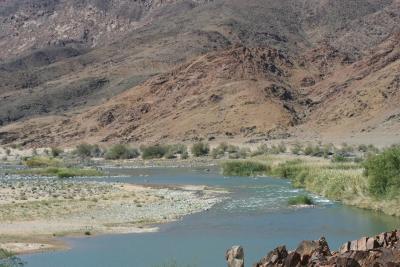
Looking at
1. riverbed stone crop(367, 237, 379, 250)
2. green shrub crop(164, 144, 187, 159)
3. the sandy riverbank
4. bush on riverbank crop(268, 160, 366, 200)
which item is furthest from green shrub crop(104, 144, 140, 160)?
riverbed stone crop(367, 237, 379, 250)

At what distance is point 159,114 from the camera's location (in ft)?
428

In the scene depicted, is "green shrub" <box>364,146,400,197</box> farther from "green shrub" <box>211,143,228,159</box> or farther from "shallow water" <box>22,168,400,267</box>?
"green shrub" <box>211,143,228,159</box>

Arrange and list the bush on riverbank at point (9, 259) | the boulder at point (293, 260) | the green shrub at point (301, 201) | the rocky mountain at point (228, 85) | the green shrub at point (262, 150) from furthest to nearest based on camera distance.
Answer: the rocky mountain at point (228, 85), the green shrub at point (262, 150), the green shrub at point (301, 201), the bush on riverbank at point (9, 259), the boulder at point (293, 260)

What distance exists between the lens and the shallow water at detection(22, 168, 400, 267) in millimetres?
24547

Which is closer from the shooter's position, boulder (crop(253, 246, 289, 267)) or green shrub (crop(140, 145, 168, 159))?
boulder (crop(253, 246, 289, 267))

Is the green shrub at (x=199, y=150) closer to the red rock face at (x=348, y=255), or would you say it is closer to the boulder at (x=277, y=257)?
the red rock face at (x=348, y=255)

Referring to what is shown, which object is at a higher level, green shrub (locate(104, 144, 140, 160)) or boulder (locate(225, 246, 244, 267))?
green shrub (locate(104, 144, 140, 160))

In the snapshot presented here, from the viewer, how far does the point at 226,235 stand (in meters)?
29.9

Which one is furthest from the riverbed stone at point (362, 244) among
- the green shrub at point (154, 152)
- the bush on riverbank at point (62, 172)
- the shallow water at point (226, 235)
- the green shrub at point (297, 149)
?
the green shrub at point (154, 152)

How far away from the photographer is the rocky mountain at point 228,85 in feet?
367

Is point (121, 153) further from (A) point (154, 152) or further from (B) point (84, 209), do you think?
(B) point (84, 209)

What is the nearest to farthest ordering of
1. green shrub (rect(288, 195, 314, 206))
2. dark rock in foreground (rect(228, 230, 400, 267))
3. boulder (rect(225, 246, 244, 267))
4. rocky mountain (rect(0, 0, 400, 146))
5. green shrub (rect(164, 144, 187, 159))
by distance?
dark rock in foreground (rect(228, 230, 400, 267)), boulder (rect(225, 246, 244, 267)), green shrub (rect(288, 195, 314, 206)), green shrub (rect(164, 144, 187, 159)), rocky mountain (rect(0, 0, 400, 146))

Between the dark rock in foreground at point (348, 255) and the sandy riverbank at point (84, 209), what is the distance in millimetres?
15444

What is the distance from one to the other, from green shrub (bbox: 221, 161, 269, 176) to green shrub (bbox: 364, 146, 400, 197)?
29.8 m
